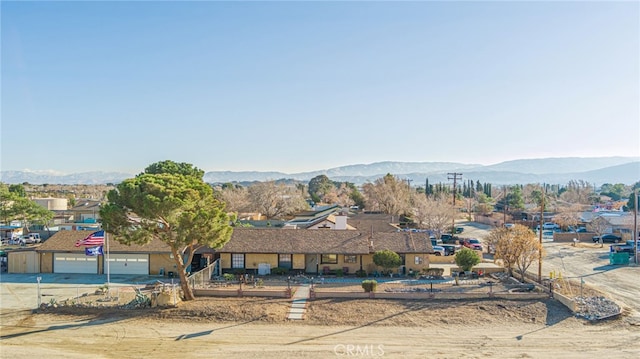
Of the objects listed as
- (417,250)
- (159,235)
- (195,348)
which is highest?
(159,235)

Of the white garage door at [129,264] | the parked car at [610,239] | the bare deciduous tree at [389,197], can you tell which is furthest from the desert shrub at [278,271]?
the parked car at [610,239]

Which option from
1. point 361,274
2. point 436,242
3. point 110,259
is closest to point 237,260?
point 361,274

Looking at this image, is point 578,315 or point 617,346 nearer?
point 617,346

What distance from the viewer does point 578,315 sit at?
2614 cm

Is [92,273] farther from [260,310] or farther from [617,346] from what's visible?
[617,346]

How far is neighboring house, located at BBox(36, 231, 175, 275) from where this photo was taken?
36.6 m

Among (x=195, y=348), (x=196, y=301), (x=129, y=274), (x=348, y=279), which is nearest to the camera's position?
(x=195, y=348)

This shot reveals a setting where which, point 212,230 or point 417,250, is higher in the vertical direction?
point 212,230

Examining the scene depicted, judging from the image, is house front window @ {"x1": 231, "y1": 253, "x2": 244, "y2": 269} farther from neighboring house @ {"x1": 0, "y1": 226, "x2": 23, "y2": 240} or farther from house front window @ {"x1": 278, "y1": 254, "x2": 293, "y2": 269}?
neighboring house @ {"x1": 0, "y1": 226, "x2": 23, "y2": 240}

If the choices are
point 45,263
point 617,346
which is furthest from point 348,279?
point 45,263

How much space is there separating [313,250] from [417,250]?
8367 millimetres

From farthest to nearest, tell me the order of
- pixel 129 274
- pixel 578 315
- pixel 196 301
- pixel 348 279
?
1. pixel 129 274
2. pixel 348 279
3. pixel 196 301
4. pixel 578 315

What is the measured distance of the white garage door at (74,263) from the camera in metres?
37.6

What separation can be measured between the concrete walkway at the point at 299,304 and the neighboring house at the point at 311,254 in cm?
487
